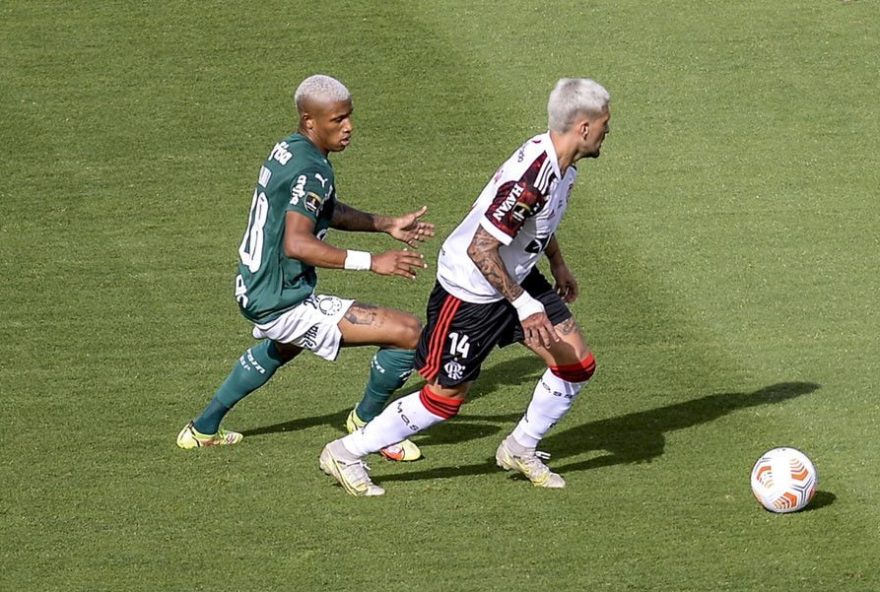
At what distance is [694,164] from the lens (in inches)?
510

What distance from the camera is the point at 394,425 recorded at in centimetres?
826

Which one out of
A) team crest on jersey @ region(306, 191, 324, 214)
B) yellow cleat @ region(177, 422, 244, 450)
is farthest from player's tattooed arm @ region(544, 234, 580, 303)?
yellow cleat @ region(177, 422, 244, 450)

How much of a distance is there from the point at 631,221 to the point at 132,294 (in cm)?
380

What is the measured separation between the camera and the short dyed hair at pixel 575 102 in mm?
7711

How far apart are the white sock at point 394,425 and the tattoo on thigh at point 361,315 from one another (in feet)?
1.63

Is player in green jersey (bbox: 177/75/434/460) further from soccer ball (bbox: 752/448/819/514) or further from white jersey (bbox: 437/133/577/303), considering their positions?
soccer ball (bbox: 752/448/819/514)

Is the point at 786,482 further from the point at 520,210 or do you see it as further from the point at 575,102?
the point at 575,102

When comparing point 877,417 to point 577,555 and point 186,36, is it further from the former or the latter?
point 186,36

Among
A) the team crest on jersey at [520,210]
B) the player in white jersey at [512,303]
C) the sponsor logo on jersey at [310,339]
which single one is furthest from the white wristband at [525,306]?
the sponsor logo on jersey at [310,339]

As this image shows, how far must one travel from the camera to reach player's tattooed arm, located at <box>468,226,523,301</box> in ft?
25.4

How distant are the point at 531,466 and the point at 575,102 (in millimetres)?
2052

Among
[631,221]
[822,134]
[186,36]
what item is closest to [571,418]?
[631,221]

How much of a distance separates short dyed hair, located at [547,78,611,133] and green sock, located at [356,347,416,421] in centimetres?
164

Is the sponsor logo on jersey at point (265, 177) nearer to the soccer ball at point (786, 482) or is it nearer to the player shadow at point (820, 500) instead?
the soccer ball at point (786, 482)
